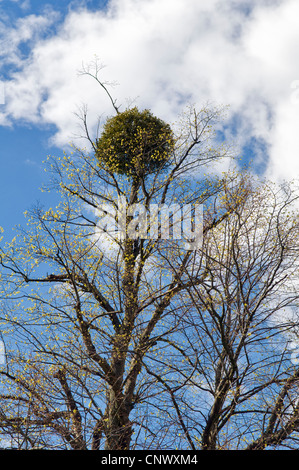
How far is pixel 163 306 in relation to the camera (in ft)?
30.6

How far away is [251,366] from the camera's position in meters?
6.11

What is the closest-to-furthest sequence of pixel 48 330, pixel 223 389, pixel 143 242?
pixel 223 389
pixel 48 330
pixel 143 242

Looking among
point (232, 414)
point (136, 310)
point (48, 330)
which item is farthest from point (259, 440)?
point (48, 330)

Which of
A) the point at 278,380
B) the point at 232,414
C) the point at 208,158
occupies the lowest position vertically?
the point at 232,414

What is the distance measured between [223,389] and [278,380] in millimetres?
968

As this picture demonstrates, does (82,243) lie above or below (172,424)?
above

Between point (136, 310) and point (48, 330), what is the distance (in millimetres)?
1875

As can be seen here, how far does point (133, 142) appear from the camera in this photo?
12.1m

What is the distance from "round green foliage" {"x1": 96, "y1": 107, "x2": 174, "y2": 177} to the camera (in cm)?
1195

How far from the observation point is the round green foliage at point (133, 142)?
11953 mm

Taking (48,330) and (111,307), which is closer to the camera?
(48,330)
